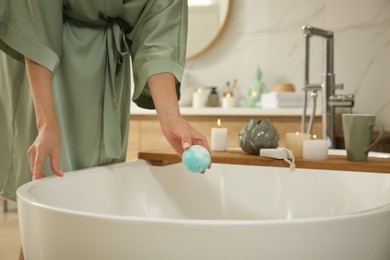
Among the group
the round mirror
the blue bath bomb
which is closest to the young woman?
the blue bath bomb

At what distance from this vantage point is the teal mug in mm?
1458

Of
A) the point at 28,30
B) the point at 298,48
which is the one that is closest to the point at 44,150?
the point at 28,30

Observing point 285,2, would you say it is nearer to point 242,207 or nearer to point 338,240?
point 242,207

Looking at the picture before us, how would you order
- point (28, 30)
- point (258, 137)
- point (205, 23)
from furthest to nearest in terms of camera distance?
point (205, 23) < point (258, 137) < point (28, 30)

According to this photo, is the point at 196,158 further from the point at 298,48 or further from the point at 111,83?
the point at 298,48

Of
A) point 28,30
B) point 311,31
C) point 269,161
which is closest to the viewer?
point 28,30

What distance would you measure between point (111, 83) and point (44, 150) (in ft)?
1.00

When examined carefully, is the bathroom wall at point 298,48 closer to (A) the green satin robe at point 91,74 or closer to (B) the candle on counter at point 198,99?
(B) the candle on counter at point 198,99

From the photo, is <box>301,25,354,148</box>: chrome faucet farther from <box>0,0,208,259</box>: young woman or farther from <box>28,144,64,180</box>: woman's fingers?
<box>28,144,64,180</box>: woman's fingers

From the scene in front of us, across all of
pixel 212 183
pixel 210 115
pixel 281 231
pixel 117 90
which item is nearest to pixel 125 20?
pixel 117 90

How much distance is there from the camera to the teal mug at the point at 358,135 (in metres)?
1.46

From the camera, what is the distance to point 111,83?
1341 millimetres

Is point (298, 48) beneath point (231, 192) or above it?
above

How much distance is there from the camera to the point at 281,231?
692mm
